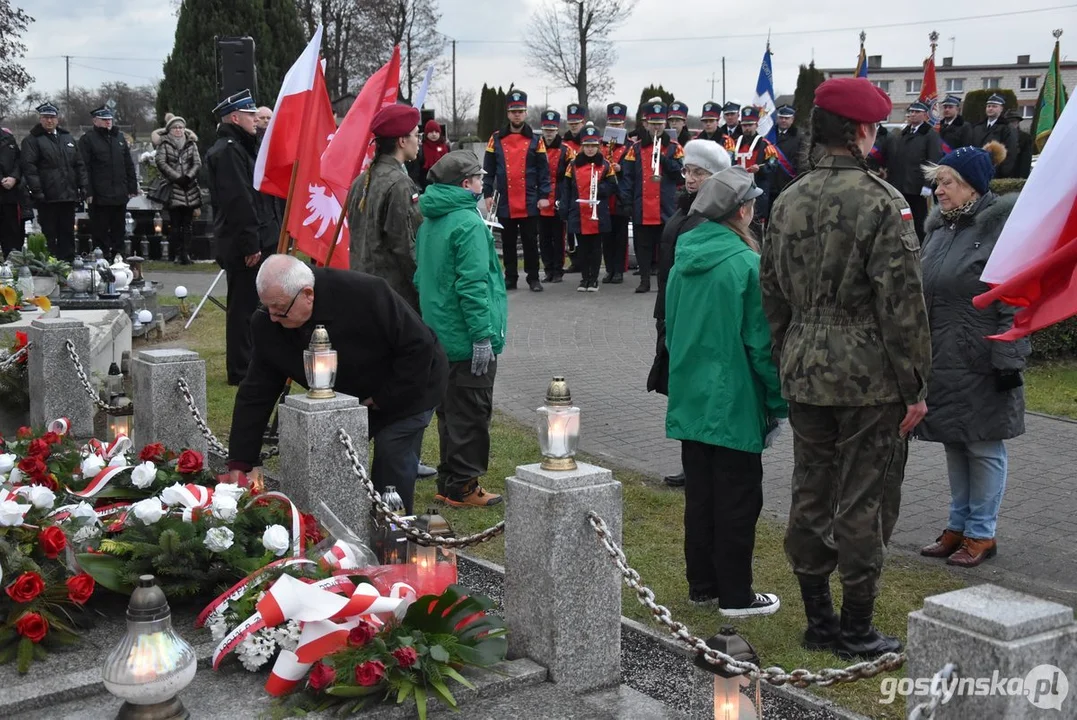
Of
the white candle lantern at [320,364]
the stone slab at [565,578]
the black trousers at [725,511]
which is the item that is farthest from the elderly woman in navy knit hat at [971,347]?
the white candle lantern at [320,364]

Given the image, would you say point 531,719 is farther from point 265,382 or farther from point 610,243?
point 610,243

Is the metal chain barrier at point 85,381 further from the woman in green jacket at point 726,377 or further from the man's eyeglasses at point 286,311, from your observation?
the woman in green jacket at point 726,377

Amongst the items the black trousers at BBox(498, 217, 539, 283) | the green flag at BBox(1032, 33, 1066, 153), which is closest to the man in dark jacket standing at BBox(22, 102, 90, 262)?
the black trousers at BBox(498, 217, 539, 283)

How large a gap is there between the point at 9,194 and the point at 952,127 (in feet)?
48.5

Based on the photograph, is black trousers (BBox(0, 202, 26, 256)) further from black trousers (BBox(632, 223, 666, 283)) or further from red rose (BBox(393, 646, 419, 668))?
red rose (BBox(393, 646, 419, 668))

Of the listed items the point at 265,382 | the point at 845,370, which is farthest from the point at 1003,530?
the point at 265,382

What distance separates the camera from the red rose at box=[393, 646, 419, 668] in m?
4.25

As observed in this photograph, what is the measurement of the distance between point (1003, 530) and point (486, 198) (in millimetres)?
11970

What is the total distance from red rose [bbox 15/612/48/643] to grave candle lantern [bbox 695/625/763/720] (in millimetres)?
2609

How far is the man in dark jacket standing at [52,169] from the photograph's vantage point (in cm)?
1792

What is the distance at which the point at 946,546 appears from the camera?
639 cm

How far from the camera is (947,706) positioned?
10.0 feet

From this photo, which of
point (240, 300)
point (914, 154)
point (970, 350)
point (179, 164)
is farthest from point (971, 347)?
point (179, 164)

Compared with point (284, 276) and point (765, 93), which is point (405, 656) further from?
point (765, 93)
